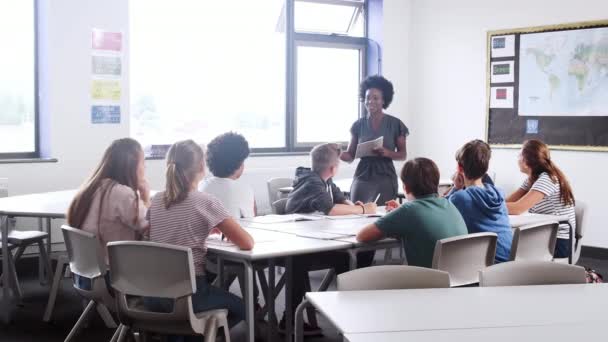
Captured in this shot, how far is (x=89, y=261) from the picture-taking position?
134 inches

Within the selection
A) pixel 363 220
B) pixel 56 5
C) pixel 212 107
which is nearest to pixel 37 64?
pixel 56 5

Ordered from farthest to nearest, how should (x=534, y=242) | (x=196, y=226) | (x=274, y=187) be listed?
(x=274, y=187), (x=534, y=242), (x=196, y=226)

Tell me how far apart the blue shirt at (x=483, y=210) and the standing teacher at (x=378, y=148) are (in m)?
1.47

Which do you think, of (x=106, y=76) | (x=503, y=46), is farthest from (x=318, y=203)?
(x=503, y=46)

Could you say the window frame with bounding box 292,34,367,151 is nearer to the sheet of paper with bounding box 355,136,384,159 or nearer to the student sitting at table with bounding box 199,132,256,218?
the sheet of paper with bounding box 355,136,384,159

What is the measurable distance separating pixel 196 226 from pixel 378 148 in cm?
223

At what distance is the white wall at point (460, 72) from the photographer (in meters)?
6.59

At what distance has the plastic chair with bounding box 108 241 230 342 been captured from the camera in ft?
9.56

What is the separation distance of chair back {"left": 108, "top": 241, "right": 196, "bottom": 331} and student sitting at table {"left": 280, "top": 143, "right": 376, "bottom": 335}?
3.81ft

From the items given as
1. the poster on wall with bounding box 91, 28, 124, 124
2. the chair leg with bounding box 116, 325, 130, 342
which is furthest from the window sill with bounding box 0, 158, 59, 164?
the chair leg with bounding box 116, 325, 130, 342

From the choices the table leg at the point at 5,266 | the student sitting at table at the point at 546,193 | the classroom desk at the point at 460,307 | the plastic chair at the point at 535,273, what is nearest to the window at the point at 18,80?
the table leg at the point at 5,266

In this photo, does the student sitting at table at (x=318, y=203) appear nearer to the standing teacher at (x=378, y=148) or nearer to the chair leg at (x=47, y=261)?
the standing teacher at (x=378, y=148)

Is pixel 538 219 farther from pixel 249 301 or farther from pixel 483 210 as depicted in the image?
pixel 249 301

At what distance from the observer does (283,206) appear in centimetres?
473
